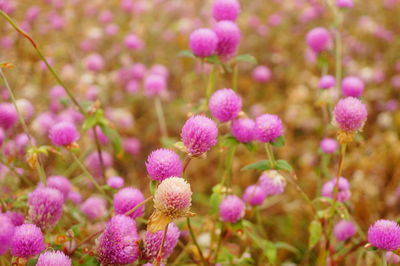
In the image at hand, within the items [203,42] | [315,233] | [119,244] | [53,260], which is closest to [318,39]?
[203,42]

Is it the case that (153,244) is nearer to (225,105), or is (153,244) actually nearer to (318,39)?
(225,105)

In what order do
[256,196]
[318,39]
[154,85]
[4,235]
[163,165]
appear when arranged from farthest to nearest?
[154,85] → [318,39] → [256,196] → [163,165] → [4,235]

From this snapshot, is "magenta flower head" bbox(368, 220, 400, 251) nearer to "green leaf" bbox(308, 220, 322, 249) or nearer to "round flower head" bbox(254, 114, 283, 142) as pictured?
"green leaf" bbox(308, 220, 322, 249)

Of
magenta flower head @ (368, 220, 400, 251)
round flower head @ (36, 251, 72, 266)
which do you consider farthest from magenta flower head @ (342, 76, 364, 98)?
round flower head @ (36, 251, 72, 266)

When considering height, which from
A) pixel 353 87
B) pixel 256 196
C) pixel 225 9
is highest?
pixel 225 9

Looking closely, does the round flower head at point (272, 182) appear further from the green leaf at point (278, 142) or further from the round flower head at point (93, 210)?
the round flower head at point (93, 210)

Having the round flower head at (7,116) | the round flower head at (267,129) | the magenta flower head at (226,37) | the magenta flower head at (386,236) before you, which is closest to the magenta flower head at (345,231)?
the magenta flower head at (386,236)

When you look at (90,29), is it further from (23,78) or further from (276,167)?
(276,167)

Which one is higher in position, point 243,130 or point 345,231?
point 243,130
